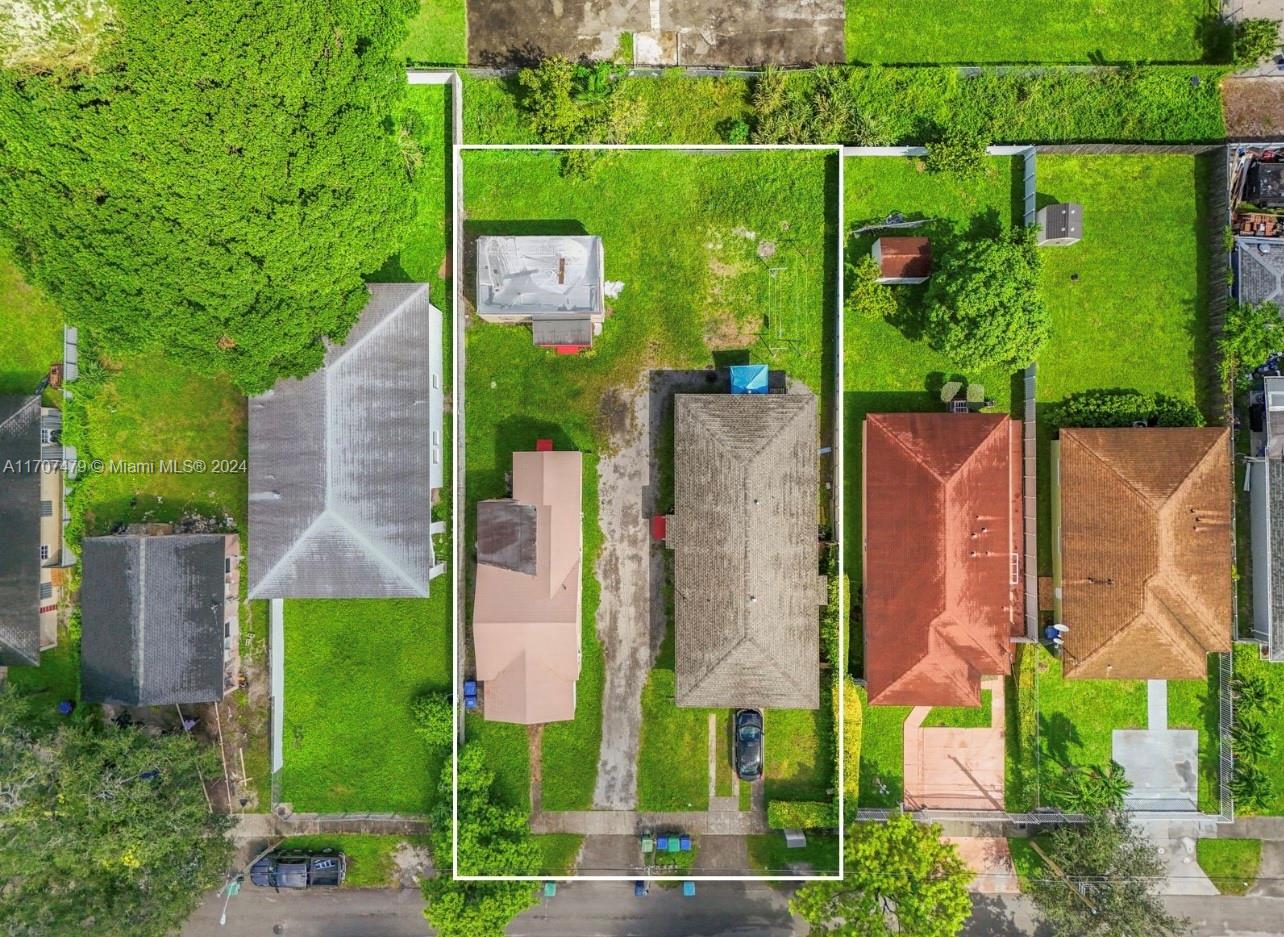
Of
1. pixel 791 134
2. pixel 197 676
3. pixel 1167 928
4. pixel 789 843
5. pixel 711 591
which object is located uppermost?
pixel 791 134

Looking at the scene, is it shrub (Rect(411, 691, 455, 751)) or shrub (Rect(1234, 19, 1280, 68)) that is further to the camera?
shrub (Rect(411, 691, 455, 751))

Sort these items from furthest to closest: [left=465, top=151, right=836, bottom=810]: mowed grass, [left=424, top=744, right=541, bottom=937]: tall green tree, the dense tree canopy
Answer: [left=465, top=151, right=836, bottom=810]: mowed grass < [left=424, top=744, right=541, bottom=937]: tall green tree < the dense tree canopy

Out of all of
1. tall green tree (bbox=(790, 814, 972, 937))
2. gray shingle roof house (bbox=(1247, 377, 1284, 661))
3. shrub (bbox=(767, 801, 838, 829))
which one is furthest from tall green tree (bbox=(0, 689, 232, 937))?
gray shingle roof house (bbox=(1247, 377, 1284, 661))

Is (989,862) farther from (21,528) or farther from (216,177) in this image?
(21,528)

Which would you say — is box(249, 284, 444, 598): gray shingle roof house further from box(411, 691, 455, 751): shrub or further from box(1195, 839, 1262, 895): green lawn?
box(1195, 839, 1262, 895): green lawn

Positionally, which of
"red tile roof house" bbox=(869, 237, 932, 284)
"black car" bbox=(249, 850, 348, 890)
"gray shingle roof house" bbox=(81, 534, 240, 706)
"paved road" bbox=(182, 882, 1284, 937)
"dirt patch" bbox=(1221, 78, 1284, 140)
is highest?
"dirt patch" bbox=(1221, 78, 1284, 140)

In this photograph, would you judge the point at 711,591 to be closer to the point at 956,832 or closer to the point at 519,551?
the point at 519,551

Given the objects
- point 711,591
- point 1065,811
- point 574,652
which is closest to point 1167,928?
point 1065,811
